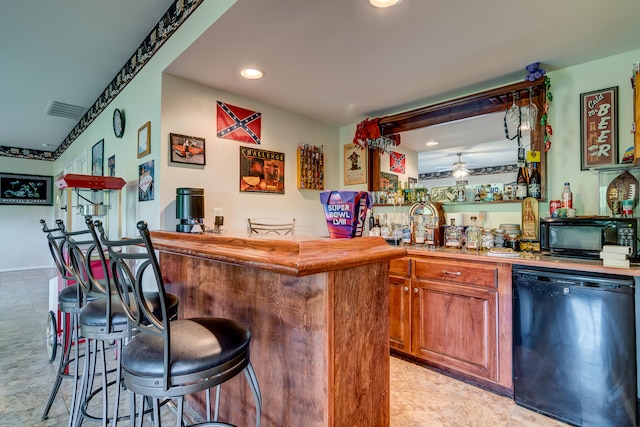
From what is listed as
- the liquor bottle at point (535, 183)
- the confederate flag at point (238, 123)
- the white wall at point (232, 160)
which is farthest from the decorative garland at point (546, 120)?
the confederate flag at point (238, 123)

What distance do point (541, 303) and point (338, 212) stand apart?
1.48 metres

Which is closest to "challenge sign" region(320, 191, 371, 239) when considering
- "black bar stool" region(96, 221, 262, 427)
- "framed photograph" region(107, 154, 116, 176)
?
"black bar stool" region(96, 221, 262, 427)

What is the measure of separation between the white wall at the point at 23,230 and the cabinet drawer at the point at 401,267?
7.61 m

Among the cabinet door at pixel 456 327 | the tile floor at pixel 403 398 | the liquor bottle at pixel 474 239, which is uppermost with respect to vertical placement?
the liquor bottle at pixel 474 239

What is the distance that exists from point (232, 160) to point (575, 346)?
110 inches

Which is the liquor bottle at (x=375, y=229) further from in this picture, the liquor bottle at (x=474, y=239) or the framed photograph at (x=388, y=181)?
the liquor bottle at (x=474, y=239)

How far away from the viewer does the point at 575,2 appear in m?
1.58

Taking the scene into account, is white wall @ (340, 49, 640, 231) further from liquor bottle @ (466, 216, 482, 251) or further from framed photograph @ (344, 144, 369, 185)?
framed photograph @ (344, 144, 369, 185)

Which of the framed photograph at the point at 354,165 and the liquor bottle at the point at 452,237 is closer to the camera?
the liquor bottle at the point at 452,237

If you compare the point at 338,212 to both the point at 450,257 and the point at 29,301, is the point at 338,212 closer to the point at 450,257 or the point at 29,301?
the point at 450,257

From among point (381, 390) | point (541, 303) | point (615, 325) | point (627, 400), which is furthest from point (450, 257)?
point (381, 390)

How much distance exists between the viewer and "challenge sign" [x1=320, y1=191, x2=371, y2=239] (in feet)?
3.84

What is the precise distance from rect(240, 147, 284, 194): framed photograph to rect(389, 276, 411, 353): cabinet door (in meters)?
1.52

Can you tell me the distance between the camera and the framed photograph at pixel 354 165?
140 inches
